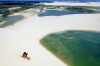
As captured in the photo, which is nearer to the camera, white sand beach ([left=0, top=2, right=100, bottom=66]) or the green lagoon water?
white sand beach ([left=0, top=2, right=100, bottom=66])

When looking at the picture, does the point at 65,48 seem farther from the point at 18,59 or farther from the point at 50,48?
the point at 18,59

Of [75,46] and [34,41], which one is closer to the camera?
[75,46]

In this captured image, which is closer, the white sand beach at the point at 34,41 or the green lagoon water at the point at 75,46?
the white sand beach at the point at 34,41

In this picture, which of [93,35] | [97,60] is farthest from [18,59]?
[93,35]
